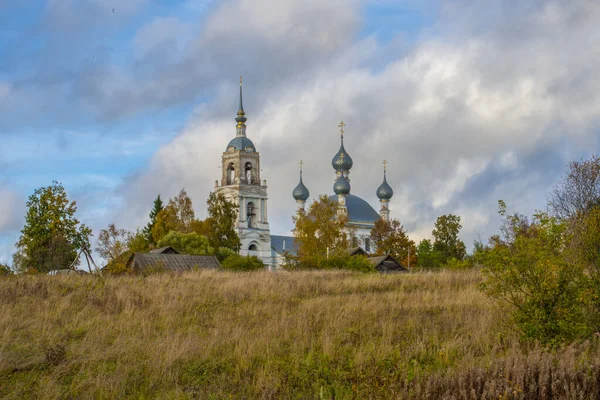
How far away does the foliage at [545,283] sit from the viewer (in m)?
12.0

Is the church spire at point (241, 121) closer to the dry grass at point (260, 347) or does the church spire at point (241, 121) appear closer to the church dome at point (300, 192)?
the church dome at point (300, 192)

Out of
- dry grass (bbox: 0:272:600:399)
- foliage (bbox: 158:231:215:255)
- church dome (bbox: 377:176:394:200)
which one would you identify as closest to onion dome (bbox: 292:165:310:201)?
church dome (bbox: 377:176:394:200)

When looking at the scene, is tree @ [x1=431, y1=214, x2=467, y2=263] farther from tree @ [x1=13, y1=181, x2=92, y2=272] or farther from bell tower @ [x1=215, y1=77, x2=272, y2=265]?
tree @ [x1=13, y1=181, x2=92, y2=272]

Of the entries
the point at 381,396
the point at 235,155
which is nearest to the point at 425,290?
the point at 381,396

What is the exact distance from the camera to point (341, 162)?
4567 inches

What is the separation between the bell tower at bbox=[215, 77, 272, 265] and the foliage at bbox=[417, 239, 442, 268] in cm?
2473

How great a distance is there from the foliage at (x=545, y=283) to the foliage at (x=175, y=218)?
57134 millimetres

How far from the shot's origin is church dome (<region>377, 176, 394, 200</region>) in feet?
398

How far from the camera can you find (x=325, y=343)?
39.8 feet

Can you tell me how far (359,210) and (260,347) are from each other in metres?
102

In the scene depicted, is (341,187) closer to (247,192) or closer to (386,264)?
(247,192)

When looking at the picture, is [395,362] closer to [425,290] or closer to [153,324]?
[153,324]

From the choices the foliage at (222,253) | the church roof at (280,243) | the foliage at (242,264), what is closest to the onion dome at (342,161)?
the church roof at (280,243)

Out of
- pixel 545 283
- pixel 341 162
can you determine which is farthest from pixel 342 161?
pixel 545 283
